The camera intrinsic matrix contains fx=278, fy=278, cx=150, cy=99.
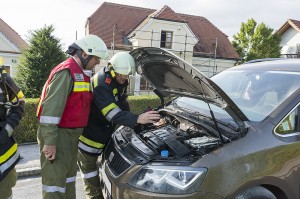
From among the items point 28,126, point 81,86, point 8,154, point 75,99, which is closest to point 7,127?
point 8,154

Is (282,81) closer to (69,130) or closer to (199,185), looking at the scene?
(199,185)

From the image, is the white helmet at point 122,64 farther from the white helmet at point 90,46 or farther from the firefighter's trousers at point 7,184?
the firefighter's trousers at point 7,184

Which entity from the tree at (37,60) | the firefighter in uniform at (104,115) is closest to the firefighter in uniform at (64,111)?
the firefighter in uniform at (104,115)

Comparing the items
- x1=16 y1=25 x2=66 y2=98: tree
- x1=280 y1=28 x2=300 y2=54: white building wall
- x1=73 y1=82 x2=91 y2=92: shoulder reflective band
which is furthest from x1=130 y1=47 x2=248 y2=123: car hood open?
x1=280 y1=28 x2=300 y2=54: white building wall

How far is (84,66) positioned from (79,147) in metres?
0.96

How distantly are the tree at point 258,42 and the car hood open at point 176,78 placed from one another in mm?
23596

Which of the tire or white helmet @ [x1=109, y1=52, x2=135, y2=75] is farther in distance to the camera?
white helmet @ [x1=109, y1=52, x2=135, y2=75]

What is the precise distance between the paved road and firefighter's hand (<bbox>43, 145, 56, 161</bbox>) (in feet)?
4.56

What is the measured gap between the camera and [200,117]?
285cm

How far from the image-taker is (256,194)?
224 centimetres

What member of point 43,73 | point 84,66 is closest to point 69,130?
point 84,66

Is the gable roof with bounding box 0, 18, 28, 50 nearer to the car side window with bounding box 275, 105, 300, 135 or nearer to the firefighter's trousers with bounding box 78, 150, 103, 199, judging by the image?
the firefighter's trousers with bounding box 78, 150, 103, 199

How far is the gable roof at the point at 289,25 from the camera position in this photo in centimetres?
2580

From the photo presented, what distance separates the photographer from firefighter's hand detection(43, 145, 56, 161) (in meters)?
2.55
